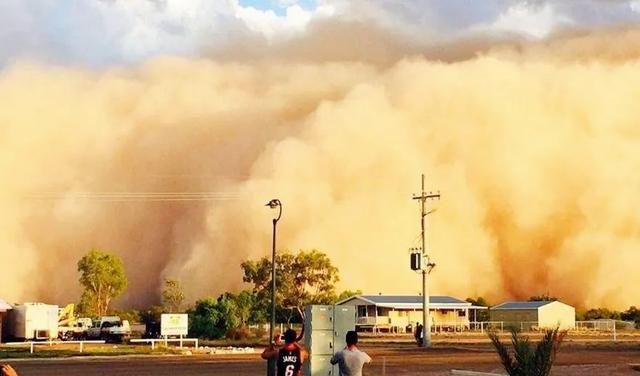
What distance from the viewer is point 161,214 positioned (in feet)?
391

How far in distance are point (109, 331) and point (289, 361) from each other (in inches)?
1688

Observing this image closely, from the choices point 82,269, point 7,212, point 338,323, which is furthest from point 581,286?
point 338,323

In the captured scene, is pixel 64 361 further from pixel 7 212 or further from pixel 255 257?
pixel 7 212

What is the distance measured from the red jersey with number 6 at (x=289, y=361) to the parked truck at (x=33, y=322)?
1647 inches

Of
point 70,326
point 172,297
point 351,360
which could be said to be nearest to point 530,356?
point 351,360

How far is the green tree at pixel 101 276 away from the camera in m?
77.9

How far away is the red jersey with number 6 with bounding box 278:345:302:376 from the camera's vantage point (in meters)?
11.9

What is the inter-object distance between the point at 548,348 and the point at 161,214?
108 m

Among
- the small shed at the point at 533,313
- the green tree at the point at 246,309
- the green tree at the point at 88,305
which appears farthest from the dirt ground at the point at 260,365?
the green tree at the point at 88,305

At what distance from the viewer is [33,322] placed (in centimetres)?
5106

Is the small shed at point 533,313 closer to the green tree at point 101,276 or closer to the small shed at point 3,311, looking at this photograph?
the green tree at point 101,276

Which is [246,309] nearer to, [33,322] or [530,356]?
[33,322]

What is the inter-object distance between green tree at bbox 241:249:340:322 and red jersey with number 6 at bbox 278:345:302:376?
183 ft

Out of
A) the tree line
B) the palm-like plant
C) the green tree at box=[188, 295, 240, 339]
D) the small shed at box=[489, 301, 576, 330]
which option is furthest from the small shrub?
the palm-like plant
